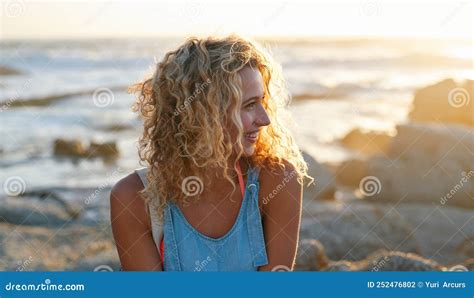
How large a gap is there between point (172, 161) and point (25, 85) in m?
Answer: 19.8

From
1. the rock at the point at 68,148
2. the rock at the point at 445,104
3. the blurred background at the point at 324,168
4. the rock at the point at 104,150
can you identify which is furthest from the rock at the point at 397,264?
the rock at the point at 68,148

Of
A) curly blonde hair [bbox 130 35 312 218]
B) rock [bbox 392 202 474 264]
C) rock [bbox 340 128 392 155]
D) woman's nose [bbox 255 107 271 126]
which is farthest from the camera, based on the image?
rock [bbox 340 128 392 155]

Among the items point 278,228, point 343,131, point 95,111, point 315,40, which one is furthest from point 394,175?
point 315,40

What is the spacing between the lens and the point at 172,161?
3.13 m

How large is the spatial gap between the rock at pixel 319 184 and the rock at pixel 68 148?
15.8 ft

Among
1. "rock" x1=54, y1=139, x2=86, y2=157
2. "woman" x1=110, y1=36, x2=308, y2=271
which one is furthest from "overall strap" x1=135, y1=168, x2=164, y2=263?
"rock" x1=54, y1=139, x2=86, y2=157

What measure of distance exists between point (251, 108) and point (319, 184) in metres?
5.74

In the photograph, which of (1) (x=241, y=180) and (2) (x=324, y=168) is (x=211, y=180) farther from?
(2) (x=324, y=168)

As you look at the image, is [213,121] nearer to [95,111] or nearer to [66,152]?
[66,152]

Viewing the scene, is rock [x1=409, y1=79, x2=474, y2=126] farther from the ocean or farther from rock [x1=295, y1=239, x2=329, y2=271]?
rock [x1=295, y1=239, x2=329, y2=271]

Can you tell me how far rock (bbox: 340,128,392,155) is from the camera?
36.1ft

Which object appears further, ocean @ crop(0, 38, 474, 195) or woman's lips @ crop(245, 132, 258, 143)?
ocean @ crop(0, 38, 474, 195)

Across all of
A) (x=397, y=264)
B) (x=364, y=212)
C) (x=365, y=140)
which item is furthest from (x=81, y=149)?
(x=397, y=264)

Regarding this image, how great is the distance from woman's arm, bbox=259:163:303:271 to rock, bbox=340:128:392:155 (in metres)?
7.78
